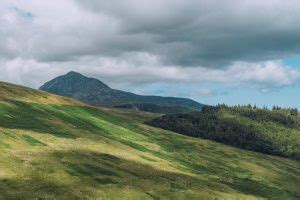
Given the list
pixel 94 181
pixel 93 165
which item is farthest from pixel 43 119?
pixel 94 181

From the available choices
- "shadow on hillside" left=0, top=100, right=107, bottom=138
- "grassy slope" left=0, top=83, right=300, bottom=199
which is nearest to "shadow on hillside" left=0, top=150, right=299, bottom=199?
"grassy slope" left=0, top=83, right=300, bottom=199

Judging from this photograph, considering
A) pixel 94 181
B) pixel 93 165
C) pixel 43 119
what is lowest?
pixel 94 181

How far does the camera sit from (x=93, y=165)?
94188mm

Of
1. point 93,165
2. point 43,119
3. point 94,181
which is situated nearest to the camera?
point 94,181

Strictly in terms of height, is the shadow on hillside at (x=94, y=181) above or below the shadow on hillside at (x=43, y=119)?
below

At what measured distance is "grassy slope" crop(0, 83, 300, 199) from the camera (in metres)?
74.4

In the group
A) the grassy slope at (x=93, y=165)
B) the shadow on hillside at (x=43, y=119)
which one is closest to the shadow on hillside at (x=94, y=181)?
the grassy slope at (x=93, y=165)

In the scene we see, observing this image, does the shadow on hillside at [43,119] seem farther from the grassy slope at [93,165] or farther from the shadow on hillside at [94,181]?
the shadow on hillside at [94,181]

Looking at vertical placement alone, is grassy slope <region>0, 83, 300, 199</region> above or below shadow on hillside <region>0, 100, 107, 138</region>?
below

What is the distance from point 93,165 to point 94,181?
12.6 m

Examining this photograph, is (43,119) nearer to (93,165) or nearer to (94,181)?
(93,165)

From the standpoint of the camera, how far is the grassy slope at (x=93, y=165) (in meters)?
74.4

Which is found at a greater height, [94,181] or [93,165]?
[93,165]

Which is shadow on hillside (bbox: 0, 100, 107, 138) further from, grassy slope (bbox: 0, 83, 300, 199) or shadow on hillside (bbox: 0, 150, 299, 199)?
shadow on hillside (bbox: 0, 150, 299, 199)
